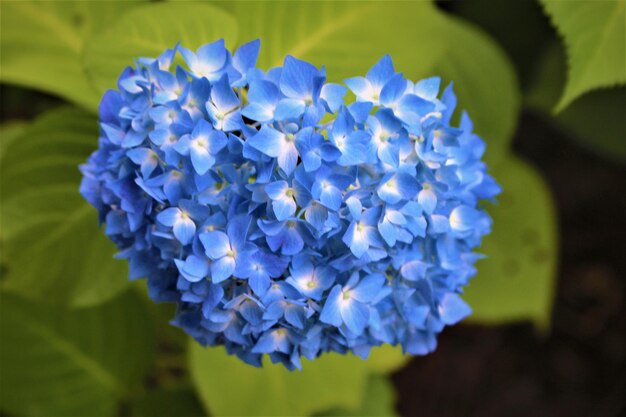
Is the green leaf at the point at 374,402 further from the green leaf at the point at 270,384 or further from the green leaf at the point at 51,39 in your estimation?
the green leaf at the point at 51,39

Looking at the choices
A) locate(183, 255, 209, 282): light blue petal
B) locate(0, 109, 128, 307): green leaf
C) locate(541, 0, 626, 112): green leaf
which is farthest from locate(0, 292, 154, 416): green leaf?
locate(541, 0, 626, 112): green leaf

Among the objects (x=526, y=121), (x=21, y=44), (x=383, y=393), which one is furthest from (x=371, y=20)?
(x=526, y=121)

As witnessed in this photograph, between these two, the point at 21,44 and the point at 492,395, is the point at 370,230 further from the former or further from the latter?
the point at 492,395

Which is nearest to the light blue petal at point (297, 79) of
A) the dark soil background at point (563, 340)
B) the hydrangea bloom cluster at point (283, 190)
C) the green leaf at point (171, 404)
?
the hydrangea bloom cluster at point (283, 190)

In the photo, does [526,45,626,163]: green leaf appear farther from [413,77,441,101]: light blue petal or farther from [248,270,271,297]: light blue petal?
[248,270,271,297]: light blue petal

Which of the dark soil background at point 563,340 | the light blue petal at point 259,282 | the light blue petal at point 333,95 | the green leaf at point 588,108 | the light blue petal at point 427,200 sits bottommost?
the dark soil background at point 563,340

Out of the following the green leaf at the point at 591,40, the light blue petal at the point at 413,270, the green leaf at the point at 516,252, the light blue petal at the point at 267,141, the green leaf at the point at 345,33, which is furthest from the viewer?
the green leaf at the point at 516,252
